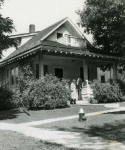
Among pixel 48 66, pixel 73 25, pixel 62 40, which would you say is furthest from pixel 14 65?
pixel 73 25

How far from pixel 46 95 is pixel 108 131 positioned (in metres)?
7.47

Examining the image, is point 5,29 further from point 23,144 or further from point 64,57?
point 23,144

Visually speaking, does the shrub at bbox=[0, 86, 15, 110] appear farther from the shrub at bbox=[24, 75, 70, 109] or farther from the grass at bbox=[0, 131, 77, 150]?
the grass at bbox=[0, 131, 77, 150]

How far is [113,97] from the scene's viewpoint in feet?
64.5

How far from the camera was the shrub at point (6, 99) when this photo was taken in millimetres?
17641

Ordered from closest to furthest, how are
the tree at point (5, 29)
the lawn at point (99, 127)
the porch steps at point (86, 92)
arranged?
the lawn at point (99, 127) → the tree at point (5, 29) → the porch steps at point (86, 92)

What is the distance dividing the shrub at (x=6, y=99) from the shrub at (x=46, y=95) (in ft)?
6.00

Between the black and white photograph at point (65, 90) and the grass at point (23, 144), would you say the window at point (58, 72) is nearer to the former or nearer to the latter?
the black and white photograph at point (65, 90)

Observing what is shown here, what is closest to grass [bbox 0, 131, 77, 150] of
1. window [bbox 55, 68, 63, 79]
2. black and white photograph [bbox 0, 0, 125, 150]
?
black and white photograph [bbox 0, 0, 125, 150]

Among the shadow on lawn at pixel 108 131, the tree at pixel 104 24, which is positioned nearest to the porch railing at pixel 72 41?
the tree at pixel 104 24

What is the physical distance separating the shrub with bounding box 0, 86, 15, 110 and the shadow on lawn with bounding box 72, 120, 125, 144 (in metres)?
9.07

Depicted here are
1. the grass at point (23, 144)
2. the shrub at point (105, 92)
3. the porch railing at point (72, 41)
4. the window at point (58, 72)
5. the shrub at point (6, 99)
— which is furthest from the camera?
the window at point (58, 72)

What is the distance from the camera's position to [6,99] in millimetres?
17844

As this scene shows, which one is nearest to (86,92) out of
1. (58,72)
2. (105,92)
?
(105,92)
